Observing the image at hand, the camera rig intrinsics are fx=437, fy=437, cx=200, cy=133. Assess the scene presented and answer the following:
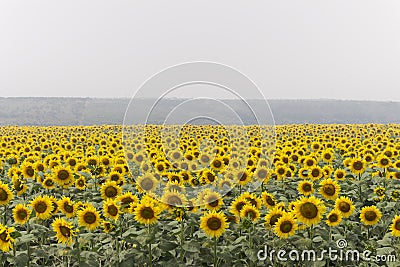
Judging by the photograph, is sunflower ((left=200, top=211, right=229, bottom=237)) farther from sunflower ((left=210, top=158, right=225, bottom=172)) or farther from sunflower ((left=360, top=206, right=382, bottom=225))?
sunflower ((left=210, top=158, right=225, bottom=172))

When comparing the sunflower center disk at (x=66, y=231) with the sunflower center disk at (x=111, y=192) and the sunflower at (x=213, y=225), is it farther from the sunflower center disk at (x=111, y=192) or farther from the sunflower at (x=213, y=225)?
the sunflower at (x=213, y=225)

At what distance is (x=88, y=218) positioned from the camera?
650 centimetres

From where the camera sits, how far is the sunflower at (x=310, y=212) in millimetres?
6258

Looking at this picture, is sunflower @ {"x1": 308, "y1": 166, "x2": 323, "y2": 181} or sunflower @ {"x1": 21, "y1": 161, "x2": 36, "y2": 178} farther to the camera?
sunflower @ {"x1": 308, "y1": 166, "x2": 323, "y2": 181}

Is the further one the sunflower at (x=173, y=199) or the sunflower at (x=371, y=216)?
the sunflower at (x=371, y=216)

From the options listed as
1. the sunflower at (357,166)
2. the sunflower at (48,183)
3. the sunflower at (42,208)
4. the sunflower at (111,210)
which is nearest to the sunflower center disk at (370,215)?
the sunflower at (357,166)

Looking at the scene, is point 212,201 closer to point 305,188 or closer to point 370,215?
point 305,188

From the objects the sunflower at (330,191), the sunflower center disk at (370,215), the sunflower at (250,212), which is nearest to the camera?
the sunflower at (250,212)

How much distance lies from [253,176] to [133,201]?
3.77 meters

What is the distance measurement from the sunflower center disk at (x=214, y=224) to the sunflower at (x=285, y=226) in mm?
800

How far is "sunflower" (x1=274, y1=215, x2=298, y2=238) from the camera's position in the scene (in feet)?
20.0

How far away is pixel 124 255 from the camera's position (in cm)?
599
